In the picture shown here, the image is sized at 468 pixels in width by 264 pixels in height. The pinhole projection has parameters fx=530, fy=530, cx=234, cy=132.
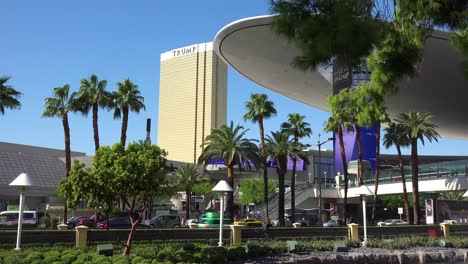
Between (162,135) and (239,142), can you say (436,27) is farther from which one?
(162,135)

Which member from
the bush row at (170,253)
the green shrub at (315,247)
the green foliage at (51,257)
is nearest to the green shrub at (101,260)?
the bush row at (170,253)

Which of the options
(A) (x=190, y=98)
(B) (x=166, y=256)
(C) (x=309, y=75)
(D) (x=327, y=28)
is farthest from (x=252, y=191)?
(A) (x=190, y=98)

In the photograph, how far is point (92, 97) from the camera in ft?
174

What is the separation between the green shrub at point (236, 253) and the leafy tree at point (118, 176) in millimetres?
3595

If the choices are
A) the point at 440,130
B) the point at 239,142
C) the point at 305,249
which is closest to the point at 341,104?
the point at 305,249

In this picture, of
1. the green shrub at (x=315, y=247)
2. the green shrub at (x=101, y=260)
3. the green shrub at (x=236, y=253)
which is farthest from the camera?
the green shrub at (x=315, y=247)

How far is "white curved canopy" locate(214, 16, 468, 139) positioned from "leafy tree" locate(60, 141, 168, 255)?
34713 mm

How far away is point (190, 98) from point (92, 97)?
11441cm

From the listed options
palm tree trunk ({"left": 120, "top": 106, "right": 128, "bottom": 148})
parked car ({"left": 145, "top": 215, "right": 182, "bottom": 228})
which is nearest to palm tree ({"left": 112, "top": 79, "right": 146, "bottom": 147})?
palm tree trunk ({"left": 120, "top": 106, "right": 128, "bottom": 148})

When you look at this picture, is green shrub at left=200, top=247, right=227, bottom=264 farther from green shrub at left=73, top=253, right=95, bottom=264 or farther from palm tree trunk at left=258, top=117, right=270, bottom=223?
palm tree trunk at left=258, top=117, right=270, bottom=223

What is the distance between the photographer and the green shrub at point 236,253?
19016mm

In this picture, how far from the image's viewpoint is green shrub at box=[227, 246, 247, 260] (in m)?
19.0

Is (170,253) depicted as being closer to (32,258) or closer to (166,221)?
(32,258)

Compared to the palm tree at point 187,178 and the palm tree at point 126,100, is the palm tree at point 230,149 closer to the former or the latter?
the palm tree at point 126,100
